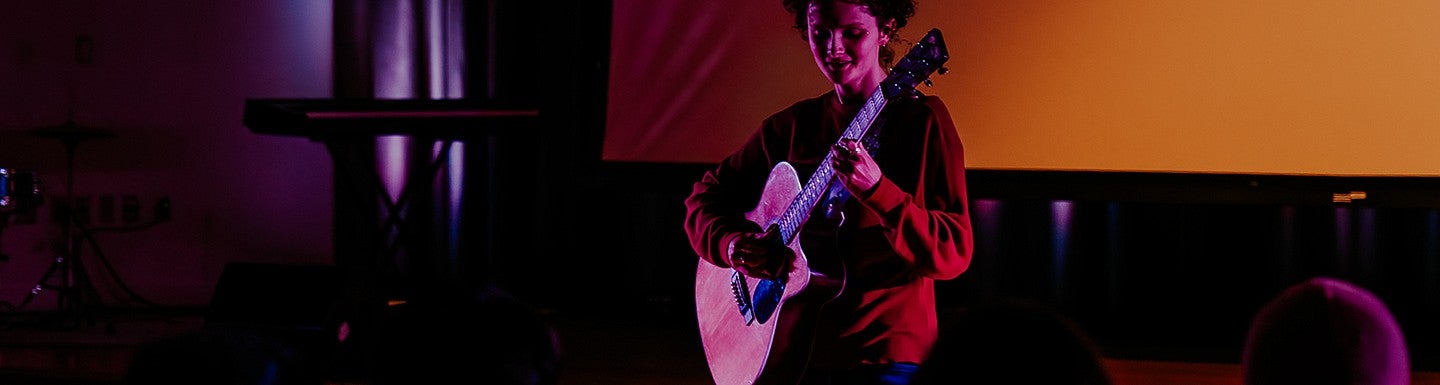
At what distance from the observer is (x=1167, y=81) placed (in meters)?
4.54

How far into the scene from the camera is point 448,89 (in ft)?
20.6

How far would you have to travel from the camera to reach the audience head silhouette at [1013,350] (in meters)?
1.05

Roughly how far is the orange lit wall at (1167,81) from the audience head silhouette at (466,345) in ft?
11.5

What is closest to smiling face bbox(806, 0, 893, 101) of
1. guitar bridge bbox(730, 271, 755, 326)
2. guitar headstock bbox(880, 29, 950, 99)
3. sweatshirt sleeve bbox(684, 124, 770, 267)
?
guitar headstock bbox(880, 29, 950, 99)

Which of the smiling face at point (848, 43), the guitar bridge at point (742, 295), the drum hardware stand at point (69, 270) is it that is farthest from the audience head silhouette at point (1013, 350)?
the drum hardware stand at point (69, 270)

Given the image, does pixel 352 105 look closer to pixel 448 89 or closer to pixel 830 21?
pixel 448 89

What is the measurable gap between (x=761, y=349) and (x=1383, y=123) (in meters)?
2.78

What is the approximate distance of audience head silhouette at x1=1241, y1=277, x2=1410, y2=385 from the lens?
1.08m

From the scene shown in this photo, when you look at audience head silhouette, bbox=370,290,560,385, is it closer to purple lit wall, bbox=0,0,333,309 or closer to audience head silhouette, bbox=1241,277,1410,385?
audience head silhouette, bbox=1241,277,1410,385

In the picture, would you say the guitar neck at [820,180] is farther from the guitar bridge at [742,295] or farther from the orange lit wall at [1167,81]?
the orange lit wall at [1167,81]

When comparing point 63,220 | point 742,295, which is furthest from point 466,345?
point 63,220

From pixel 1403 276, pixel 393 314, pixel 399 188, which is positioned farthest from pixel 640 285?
pixel 393 314

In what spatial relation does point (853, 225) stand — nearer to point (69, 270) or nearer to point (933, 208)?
point (933, 208)

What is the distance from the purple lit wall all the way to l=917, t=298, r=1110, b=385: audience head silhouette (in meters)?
5.99
